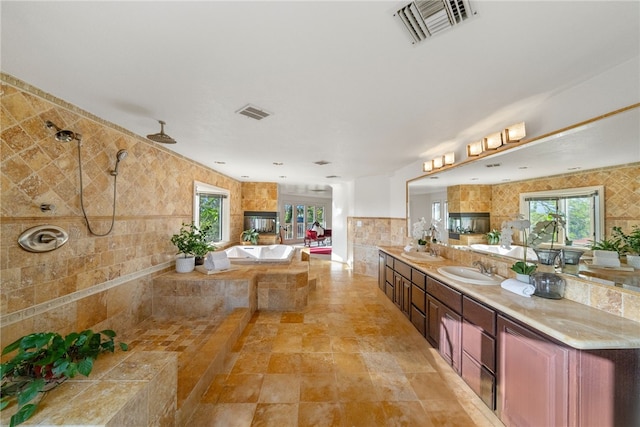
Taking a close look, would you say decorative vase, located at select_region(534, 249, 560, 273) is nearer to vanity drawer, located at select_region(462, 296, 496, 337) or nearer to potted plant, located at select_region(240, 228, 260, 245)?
vanity drawer, located at select_region(462, 296, 496, 337)

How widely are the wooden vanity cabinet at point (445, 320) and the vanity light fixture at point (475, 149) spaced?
55.9 inches

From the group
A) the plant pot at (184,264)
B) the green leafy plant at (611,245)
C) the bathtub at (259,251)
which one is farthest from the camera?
the bathtub at (259,251)

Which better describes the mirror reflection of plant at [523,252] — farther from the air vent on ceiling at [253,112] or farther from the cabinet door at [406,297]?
the air vent on ceiling at [253,112]

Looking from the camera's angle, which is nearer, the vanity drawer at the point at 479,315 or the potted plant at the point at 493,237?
the vanity drawer at the point at 479,315

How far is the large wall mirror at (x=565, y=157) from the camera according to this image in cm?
142

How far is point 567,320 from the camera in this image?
1317mm

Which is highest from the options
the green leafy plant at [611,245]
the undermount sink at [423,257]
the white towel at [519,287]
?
the green leafy plant at [611,245]

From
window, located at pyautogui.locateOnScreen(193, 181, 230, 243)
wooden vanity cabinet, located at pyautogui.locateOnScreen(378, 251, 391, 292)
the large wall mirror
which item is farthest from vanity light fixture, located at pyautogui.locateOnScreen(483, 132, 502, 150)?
window, located at pyautogui.locateOnScreen(193, 181, 230, 243)

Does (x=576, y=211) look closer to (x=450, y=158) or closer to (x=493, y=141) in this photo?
(x=493, y=141)

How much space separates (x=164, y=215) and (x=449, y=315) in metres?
3.59

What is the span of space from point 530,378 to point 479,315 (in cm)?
45

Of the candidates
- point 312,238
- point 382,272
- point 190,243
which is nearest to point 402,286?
Answer: point 382,272

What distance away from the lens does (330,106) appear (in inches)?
76.3

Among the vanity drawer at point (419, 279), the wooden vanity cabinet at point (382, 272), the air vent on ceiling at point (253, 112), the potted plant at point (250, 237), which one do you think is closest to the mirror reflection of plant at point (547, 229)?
the vanity drawer at point (419, 279)
